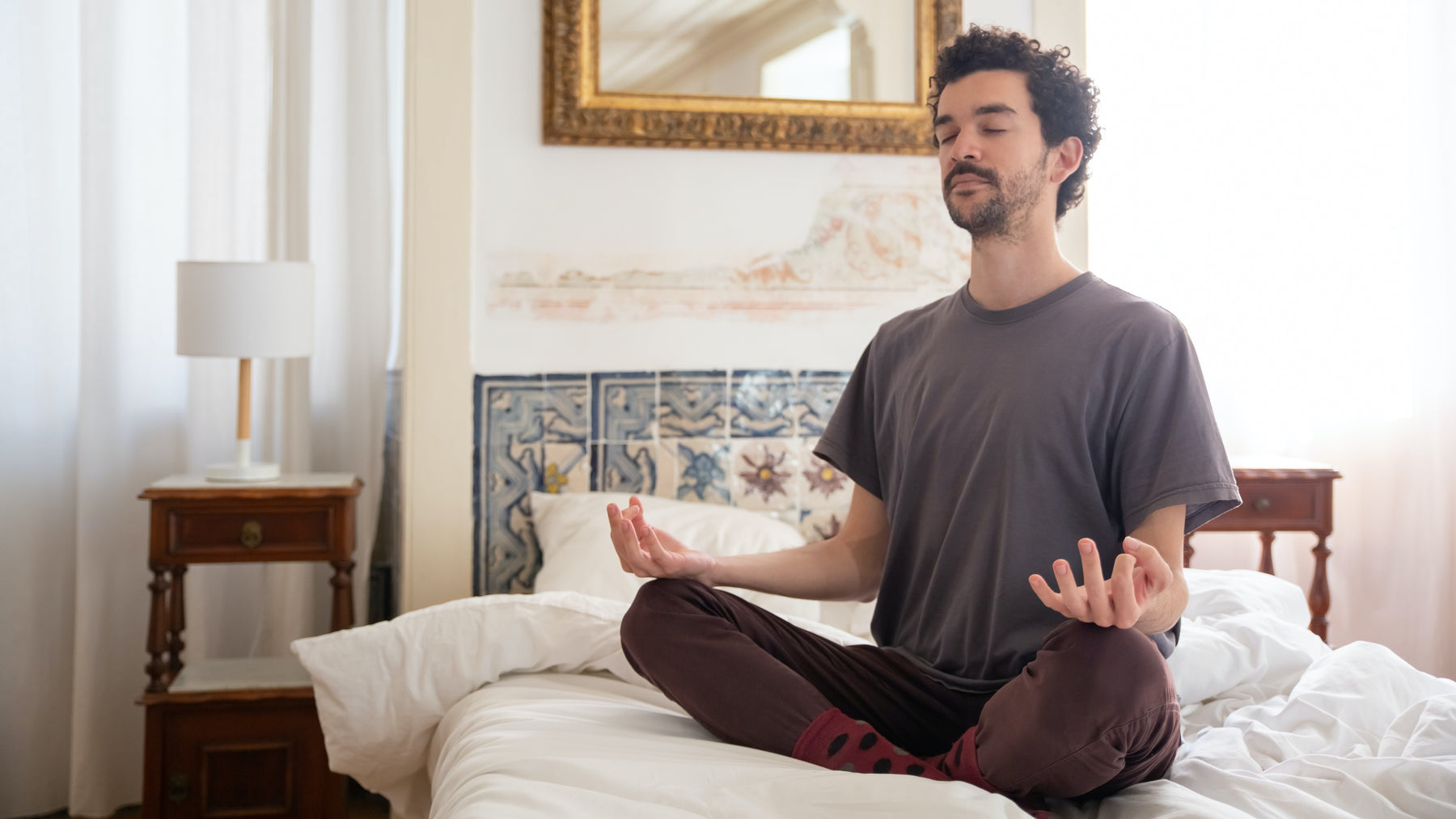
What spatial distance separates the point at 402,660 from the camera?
6.01ft

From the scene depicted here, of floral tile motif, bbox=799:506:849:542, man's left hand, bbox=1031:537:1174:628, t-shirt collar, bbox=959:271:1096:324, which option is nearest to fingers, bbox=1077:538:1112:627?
man's left hand, bbox=1031:537:1174:628

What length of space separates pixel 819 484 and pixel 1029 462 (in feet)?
3.88

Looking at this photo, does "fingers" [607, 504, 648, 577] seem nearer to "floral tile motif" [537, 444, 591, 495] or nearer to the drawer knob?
"floral tile motif" [537, 444, 591, 495]

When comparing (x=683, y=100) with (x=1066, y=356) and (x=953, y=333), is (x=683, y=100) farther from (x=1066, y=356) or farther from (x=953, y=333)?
(x=1066, y=356)

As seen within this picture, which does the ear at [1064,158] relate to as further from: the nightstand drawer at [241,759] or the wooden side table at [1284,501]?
the nightstand drawer at [241,759]

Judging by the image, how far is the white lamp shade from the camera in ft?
7.68

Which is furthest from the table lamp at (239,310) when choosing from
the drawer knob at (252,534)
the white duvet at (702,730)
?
the white duvet at (702,730)

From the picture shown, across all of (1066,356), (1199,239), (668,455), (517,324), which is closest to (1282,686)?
(1066,356)

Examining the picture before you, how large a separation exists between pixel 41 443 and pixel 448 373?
3.21 feet

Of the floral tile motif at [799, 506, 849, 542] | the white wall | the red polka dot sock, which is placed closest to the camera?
the red polka dot sock

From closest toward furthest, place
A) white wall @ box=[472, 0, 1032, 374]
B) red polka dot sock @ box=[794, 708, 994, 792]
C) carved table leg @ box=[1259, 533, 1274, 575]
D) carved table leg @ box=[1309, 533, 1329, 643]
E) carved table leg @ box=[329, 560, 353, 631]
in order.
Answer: red polka dot sock @ box=[794, 708, 994, 792] → carved table leg @ box=[329, 560, 353, 631] → white wall @ box=[472, 0, 1032, 374] → carved table leg @ box=[1309, 533, 1329, 643] → carved table leg @ box=[1259, 533, 1274, 575]

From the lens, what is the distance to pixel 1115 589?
1100 millimetres

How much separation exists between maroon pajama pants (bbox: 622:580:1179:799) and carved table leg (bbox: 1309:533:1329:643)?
173 centimetres

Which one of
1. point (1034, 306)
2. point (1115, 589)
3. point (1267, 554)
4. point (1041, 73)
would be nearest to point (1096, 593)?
point (1115, 589)
